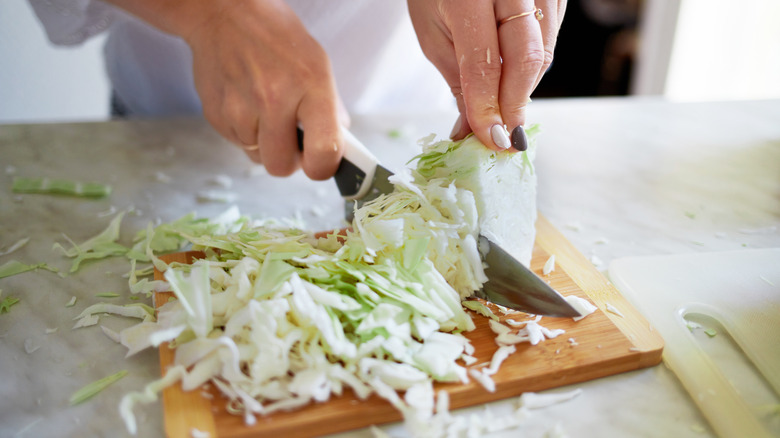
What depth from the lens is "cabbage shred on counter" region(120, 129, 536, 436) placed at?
1104mm

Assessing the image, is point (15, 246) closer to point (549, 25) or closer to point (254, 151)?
point (254, 151)

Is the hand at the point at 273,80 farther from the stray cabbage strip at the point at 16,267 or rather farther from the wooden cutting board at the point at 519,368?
the stray cabbage strip at the point at 16,267

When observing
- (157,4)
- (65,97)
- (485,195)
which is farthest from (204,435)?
(65,97)

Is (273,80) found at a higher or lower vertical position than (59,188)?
higher

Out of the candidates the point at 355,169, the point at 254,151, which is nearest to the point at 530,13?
the point at 355,169

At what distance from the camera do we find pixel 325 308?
1189mm

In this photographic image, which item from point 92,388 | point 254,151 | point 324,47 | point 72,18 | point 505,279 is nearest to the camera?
point 92,388

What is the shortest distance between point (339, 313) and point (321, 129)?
57 cm

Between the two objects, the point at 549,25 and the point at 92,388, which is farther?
the point at 549,25

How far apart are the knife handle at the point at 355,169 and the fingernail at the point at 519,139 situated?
0.37 meters

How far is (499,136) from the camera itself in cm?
135

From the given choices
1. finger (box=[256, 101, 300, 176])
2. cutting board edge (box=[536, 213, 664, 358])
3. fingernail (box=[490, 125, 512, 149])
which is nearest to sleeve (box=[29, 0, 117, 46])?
finger (box=[256, 101, 300, 176])

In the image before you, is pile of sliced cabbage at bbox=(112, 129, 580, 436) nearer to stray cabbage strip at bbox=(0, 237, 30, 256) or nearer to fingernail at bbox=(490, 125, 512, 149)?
fingernail at bbox=(490, 125, 512, 149)

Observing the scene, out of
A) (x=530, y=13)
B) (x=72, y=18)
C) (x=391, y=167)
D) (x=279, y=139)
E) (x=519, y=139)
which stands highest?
(x=530, y=13)
